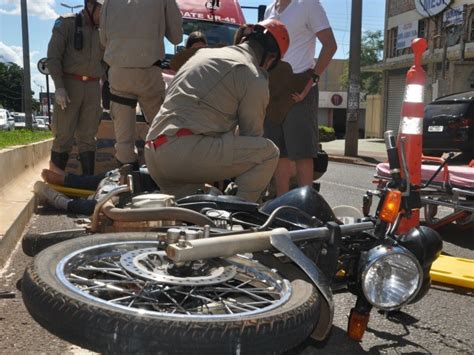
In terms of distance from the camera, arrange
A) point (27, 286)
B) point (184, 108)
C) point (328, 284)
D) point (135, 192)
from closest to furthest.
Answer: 1. point (27, 286)
2. point (328, 284)
3. point (184, 108)
4. point (135, 192)

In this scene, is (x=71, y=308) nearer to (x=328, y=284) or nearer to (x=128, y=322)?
(x=128, y=322)

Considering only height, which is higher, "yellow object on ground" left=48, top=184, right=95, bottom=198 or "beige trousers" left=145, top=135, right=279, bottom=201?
"beige trousers" left=145, top=135, right=279, bottom=201

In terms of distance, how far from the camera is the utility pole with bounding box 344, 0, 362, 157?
585 inches

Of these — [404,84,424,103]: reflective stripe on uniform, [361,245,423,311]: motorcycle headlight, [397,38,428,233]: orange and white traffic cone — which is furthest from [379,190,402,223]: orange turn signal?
[404,84,424,103]: reflective stripe on uniform

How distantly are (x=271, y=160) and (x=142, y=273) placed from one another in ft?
5.99

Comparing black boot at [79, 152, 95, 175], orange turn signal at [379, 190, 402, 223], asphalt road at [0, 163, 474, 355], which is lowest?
asphalt road at [0, 163, 474, 355]

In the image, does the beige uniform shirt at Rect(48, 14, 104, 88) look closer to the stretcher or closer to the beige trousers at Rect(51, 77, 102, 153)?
the beige trousers at Rect(51, 77, 102, 153)

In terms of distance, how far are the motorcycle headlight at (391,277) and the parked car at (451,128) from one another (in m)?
11.4

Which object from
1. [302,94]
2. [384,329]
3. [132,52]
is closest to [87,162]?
[132,52]

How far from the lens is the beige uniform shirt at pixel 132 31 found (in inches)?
203

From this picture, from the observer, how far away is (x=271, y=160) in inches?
148

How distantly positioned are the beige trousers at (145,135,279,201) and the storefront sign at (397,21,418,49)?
28.0 m

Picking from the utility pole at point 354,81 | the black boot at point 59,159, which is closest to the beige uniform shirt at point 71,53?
the black boot at point 59,159

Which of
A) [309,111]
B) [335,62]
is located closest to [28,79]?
[309,111]
